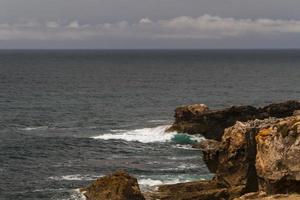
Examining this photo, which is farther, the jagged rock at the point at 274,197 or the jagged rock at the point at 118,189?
the jagged rock at the point at 118,189

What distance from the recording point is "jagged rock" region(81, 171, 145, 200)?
157 ft

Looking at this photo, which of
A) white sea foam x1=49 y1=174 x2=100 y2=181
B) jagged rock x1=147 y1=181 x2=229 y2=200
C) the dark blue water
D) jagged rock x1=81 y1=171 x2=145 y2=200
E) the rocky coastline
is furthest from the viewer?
the dark blue water

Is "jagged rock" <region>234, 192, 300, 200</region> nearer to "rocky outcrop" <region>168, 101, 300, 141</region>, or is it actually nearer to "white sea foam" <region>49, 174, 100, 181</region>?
"white sea foam" <region>49, 174, 100, 181</region>

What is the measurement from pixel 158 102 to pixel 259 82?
72287 millimetres

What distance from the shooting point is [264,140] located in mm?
36219

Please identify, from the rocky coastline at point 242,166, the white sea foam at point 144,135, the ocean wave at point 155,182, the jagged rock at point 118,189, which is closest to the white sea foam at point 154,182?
the ocean wave at point 155,182

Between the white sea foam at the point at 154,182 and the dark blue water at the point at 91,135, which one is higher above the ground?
the white sea foam at the point at 154,182

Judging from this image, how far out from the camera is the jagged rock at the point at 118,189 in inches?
1887

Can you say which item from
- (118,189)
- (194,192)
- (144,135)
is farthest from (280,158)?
(144,135)

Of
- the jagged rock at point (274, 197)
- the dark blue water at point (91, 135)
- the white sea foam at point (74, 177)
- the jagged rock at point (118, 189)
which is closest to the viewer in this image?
the jagged rock at point (274, 197)

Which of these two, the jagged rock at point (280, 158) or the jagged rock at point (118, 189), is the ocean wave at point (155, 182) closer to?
the jagged rock at point (118, 189)

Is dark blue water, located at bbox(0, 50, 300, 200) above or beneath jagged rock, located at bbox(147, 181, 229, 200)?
beneath

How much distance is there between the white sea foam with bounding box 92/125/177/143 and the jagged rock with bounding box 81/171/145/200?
3628 centimetres

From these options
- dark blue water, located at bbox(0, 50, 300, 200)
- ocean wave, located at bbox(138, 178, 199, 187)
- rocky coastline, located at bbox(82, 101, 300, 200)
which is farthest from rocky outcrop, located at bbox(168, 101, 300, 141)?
ocean wave, located at bbox(138, 178, 199, 187)
